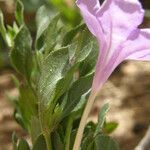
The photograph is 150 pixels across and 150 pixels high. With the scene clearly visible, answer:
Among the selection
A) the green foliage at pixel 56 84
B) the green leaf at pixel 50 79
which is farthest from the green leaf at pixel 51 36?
the green leaf at pixel 50 79

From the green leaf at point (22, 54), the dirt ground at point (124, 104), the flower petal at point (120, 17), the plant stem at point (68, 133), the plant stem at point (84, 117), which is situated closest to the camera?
the flower petal at point (120, 17)

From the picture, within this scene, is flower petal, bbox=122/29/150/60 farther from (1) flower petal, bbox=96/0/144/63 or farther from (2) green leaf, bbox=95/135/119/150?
(2) green leaf, bbox=95/135/119/150

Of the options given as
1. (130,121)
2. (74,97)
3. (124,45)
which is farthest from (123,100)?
(124,45)

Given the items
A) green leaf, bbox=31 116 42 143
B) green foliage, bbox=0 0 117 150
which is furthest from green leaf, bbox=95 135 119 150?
green leaf, bbox=31 116 42 143

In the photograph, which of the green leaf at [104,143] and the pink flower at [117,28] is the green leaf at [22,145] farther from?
the pink flower at [117,28]

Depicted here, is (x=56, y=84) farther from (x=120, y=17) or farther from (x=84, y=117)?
(x=120, y=17)
